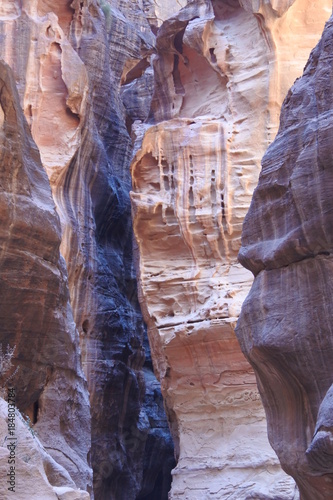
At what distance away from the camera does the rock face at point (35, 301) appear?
10.2 metres

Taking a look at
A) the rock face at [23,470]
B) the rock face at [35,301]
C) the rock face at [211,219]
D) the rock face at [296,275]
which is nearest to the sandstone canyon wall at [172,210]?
the rock face at [211,219]

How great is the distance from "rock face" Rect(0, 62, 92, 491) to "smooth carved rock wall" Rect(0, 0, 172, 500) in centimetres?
671

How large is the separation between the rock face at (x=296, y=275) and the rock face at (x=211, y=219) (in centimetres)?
701

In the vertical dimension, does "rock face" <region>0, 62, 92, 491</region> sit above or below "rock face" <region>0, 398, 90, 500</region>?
above

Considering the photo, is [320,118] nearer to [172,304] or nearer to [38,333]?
[38,333]

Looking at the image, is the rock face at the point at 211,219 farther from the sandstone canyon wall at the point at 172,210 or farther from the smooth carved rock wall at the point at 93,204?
the smooth carved rock wall at the point at 93,204

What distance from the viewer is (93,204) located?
66.1 ft

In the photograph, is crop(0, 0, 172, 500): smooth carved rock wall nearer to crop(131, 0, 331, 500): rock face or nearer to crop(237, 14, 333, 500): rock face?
crop(131, 0, 331, 500): rock face

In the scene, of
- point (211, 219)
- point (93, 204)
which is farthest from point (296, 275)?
point (93, 204)

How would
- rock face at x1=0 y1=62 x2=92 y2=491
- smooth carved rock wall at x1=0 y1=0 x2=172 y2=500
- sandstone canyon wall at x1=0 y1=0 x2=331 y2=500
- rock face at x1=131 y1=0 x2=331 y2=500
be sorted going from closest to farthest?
1. rock face at x1=0 y1=62 x2=92 y2=491
2. rock face at x1=131 y1=0 x2=331 y2=500
3. sandstone canyon wall at x1=0 y1=0 x2=331 y2=500
4. smooth carved rock wall at x1=0 y1=0 x2=172 y2=500

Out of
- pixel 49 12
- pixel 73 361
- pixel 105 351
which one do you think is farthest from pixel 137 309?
pixel 73 361

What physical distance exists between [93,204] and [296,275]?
11.6 meters

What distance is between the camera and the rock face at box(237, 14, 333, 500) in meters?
8.70

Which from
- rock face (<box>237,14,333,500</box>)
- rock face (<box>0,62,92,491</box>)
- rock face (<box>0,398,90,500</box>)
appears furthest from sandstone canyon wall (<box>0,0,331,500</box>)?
rock face (<box>0,398,90,500</box>)
